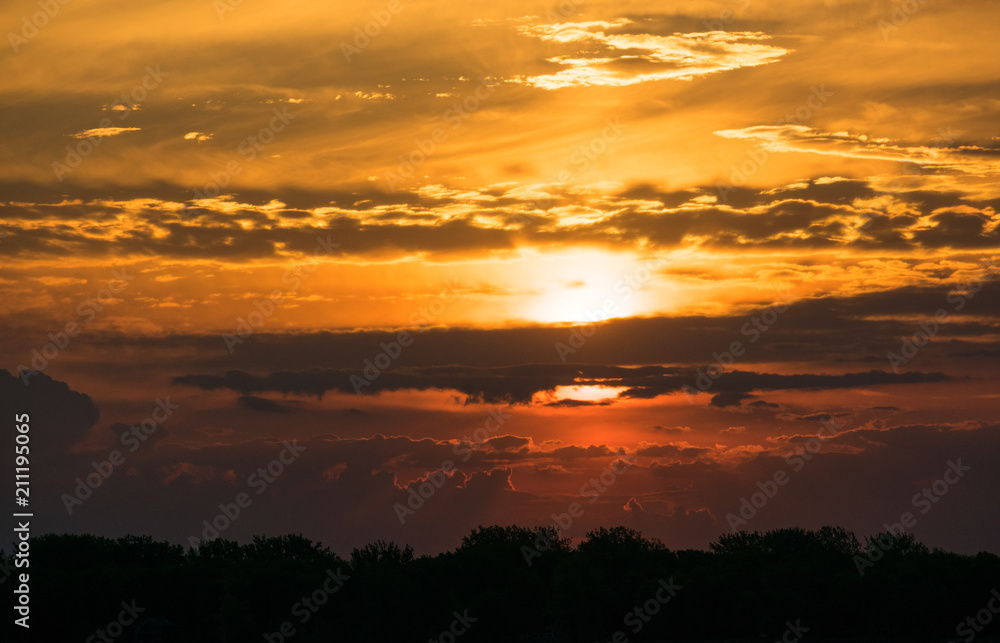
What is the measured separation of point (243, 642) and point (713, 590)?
170ft

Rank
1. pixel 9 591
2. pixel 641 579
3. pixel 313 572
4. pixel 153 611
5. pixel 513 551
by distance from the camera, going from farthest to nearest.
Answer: pixel 513 551 → pixel 641 579 → pixel 313 572 → pixel 153 611 → pixel 9 591

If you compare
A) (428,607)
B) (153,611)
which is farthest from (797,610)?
(153,611)

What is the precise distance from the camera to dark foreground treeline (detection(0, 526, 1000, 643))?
10344 cm

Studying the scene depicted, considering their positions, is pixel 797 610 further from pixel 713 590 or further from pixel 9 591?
pixel 9 591

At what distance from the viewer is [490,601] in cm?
11425

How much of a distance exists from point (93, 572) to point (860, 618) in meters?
85.2

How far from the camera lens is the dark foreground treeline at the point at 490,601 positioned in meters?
103

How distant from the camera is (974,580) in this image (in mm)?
123562

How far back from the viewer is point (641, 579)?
12875 centimetres

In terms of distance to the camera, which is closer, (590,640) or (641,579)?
(590,640)

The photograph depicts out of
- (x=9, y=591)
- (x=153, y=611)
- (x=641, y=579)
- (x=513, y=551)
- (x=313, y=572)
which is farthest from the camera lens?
(x=513, y=551)

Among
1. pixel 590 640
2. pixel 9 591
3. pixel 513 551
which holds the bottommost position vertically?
pixel 513 551

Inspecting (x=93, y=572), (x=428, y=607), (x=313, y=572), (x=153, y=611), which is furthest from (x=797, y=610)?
(x=93, y=572)

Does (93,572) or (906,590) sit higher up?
(93,572)
